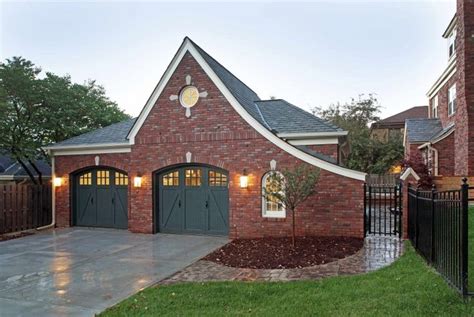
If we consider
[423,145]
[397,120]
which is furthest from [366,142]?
[423,145]

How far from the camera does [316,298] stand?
4.94 m

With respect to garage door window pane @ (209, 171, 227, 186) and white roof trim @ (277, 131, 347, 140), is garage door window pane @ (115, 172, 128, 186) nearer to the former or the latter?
garage door window pane @ (209, 171, 227, 186)

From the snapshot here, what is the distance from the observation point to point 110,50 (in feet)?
61.9

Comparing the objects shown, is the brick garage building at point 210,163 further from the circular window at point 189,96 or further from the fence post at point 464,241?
the fence post at point 464,241

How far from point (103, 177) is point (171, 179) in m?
3.26

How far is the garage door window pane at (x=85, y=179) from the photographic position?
44.6 feet

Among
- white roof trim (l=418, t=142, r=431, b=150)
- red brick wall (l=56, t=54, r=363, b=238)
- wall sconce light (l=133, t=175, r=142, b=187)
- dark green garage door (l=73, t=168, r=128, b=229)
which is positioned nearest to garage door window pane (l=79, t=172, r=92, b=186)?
dark green garage door (l=73, t=168, r=128, b=229)

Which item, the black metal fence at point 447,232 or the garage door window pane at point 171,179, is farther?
the garage door window pane at point 171,179

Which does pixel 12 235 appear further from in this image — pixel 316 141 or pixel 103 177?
pixel 316 141

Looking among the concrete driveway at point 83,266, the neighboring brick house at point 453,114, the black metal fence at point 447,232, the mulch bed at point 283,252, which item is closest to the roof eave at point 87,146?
the concrete driveway at point 83,266

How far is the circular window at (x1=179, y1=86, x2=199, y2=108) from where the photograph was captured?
449 inches

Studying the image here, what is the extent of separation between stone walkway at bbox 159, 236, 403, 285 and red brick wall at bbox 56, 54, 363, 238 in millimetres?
2061

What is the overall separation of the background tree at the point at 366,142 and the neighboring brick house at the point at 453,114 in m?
6.19

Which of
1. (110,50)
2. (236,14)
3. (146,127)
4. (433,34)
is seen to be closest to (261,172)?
(146,127)
